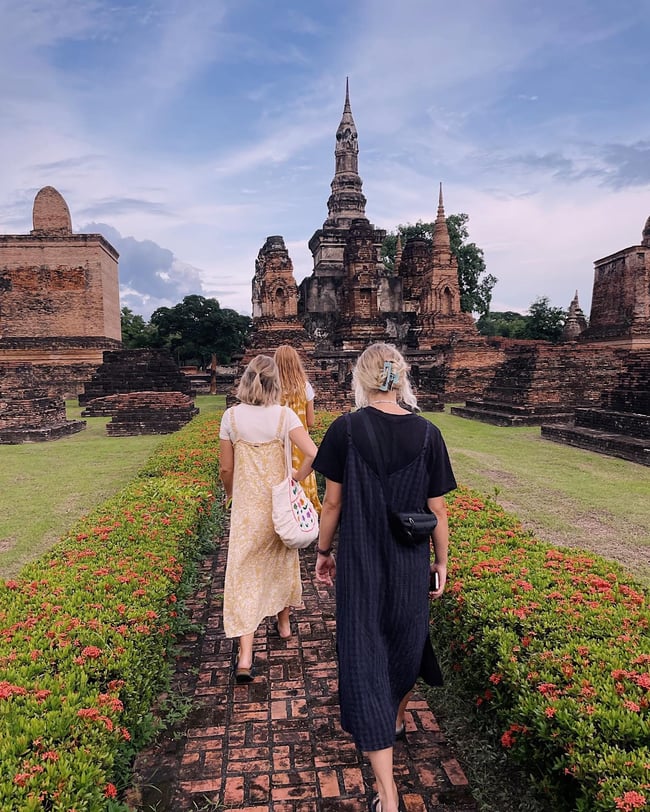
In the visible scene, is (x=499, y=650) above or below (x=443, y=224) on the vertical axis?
below

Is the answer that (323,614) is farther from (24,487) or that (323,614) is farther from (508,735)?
(24,487)

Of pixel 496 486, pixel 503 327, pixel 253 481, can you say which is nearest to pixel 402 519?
pixel 253 481

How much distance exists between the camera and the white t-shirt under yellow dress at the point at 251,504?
10.5 ft

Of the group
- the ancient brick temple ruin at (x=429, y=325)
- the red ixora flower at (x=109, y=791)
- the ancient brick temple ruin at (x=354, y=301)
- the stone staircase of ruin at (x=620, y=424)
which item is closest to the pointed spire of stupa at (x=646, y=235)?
the ancient brick temple ruin at (x=429, y=325)

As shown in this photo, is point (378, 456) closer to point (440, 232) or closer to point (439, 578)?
point (439, 578)

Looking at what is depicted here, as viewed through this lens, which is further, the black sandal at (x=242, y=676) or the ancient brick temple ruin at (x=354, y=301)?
the ancient brick temple ruin at (x=354, y=301)

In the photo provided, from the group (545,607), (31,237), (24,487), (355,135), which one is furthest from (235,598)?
(355,135)

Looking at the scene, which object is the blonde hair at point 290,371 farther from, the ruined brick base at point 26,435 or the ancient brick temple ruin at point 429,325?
the ruined brick base at point 26,435

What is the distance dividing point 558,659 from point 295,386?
2543 millimetres

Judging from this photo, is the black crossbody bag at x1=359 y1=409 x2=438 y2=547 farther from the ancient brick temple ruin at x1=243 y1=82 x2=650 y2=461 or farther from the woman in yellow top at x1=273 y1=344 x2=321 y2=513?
the ancient brick temple ruin at x1=243 y1=82 x2=650 y2=461

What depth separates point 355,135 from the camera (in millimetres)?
29625

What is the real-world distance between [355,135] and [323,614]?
3028cm

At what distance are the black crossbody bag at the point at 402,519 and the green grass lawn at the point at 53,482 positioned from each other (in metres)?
3.90

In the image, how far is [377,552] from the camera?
2.24m
